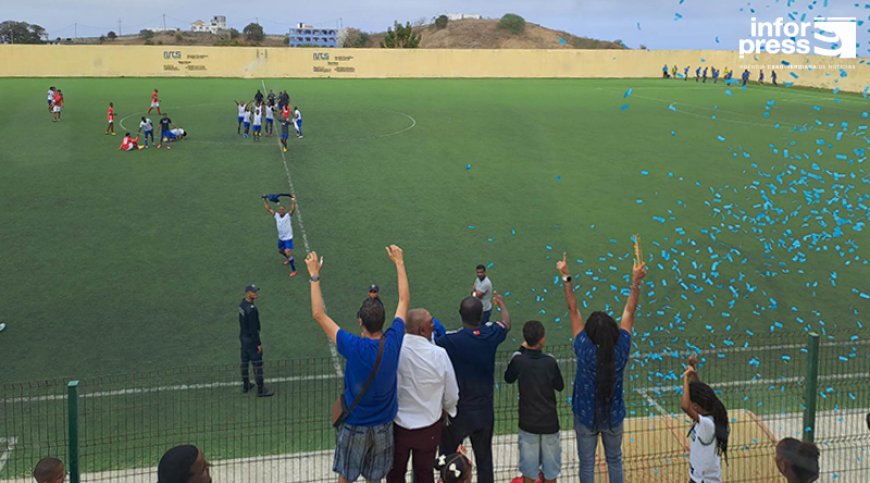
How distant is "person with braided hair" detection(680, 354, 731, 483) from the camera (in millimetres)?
5883

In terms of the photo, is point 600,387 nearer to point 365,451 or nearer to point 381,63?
point 365,451

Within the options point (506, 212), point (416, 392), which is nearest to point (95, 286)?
point (506, 212)

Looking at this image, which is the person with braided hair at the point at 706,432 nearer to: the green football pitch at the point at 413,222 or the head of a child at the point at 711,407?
the head of a child at the point at 711,407

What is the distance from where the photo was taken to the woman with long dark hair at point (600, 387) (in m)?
6.21

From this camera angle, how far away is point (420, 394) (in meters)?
5.70

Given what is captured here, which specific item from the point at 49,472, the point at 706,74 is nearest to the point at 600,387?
the point at 49,472

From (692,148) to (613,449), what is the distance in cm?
2557

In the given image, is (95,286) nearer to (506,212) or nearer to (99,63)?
(506,212)

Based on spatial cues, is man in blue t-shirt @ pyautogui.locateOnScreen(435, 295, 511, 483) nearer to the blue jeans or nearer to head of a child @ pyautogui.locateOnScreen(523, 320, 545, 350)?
head of a child @ pyautogui.locateOnScreen(523, 320, 545, 350)

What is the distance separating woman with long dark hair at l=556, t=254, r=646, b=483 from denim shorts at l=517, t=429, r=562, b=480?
232mm

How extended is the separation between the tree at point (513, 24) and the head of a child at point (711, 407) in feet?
373

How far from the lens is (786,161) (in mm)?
29078

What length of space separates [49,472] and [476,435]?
319cm

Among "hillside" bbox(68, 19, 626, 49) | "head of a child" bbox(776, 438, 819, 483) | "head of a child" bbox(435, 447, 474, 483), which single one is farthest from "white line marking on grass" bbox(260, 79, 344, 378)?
"hillside" bbox(68, 19, 626, 49)
